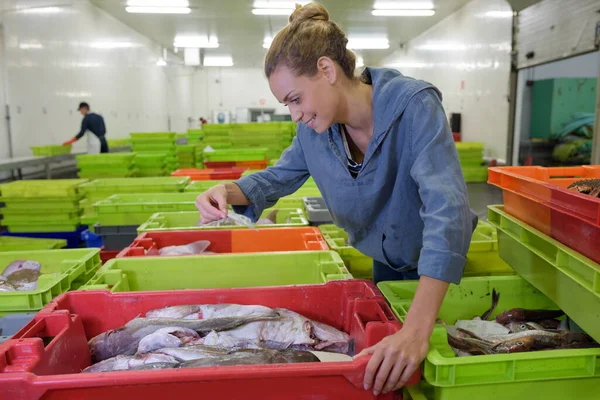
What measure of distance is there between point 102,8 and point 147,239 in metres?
9.82

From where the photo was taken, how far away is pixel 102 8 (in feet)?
33.4

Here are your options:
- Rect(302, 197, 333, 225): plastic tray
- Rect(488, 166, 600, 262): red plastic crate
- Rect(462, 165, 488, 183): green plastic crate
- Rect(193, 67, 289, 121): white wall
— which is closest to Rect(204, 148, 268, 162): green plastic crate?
Rect(302, 197, 333, 225): plastic tray

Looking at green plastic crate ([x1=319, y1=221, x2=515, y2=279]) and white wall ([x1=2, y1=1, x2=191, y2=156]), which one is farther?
white wall ([x1=2, y1=1, x2=191, y2=156])

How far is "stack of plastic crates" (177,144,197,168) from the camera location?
9219mm

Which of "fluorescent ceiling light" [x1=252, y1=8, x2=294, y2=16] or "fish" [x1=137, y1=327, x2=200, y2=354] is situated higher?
"fluorescent ceiling light" [x1=252, y1=8, x2=294, y2=16]

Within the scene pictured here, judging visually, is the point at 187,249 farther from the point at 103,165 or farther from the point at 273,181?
the point at 103,165

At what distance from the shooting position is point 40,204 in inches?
165

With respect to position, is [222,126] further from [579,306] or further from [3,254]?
[579,306]

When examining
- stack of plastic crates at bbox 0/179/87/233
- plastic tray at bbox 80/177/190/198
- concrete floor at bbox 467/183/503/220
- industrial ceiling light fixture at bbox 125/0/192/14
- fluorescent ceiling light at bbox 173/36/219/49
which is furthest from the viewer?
fluorescent ceiling light at bbox 173/36/219/49

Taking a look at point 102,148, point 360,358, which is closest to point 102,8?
point 102,148

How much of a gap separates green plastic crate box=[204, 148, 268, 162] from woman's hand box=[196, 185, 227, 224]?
176 inches

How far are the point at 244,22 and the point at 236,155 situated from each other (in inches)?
257

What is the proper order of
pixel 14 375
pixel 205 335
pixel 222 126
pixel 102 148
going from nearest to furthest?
pixel 14 375 → pixel 205 335 → pixel 222 126 → pixel 102 148

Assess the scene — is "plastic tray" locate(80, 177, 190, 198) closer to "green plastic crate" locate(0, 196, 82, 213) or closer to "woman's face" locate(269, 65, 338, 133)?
"green plastic crate" locate(0, 196, 82, 213)
